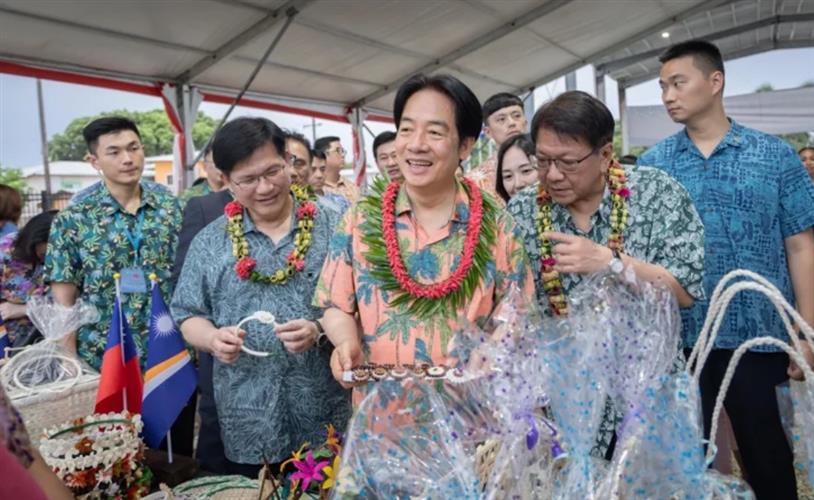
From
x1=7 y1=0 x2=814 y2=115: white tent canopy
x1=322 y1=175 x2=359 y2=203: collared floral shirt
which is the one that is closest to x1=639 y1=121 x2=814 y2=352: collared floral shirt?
x1=322 y1=175 x2=359 y2=203: collared floral shirt

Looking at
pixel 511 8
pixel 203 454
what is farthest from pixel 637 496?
pixel 511 8

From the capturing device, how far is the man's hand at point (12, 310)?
10.6 ft

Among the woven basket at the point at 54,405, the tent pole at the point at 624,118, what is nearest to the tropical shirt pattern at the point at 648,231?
the woven basket at the point at 54,405

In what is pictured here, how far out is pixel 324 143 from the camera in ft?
17.0

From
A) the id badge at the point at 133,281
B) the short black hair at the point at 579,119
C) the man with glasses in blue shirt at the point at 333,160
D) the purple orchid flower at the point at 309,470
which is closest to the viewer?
the purple orchid flower at the point at 309,470

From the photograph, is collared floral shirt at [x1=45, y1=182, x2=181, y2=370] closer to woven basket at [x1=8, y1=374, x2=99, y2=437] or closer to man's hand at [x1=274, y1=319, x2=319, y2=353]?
woven basket at [x1=8, y1=374, x2=99, y2=437]

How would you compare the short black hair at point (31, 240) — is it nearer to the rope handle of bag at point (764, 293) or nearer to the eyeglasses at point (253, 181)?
the eyeglasses at point (253, 181)

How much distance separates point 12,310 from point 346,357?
2712 mm

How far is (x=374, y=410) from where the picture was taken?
96 cm

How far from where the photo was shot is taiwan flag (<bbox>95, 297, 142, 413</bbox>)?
1.89 meters

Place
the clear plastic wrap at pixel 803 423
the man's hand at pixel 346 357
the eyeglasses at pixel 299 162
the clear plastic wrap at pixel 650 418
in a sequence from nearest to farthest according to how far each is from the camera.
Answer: the clear plastic wrap at pixel 650 418
the clear plastic wrap at pixel 803 423
the man's hand at pixel 346 357
the eyeglasses at pixel 299 162

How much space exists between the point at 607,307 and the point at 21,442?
0.93 metres

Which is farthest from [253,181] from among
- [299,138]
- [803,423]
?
[299,138]

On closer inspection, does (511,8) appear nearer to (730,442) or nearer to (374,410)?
(730,442)
